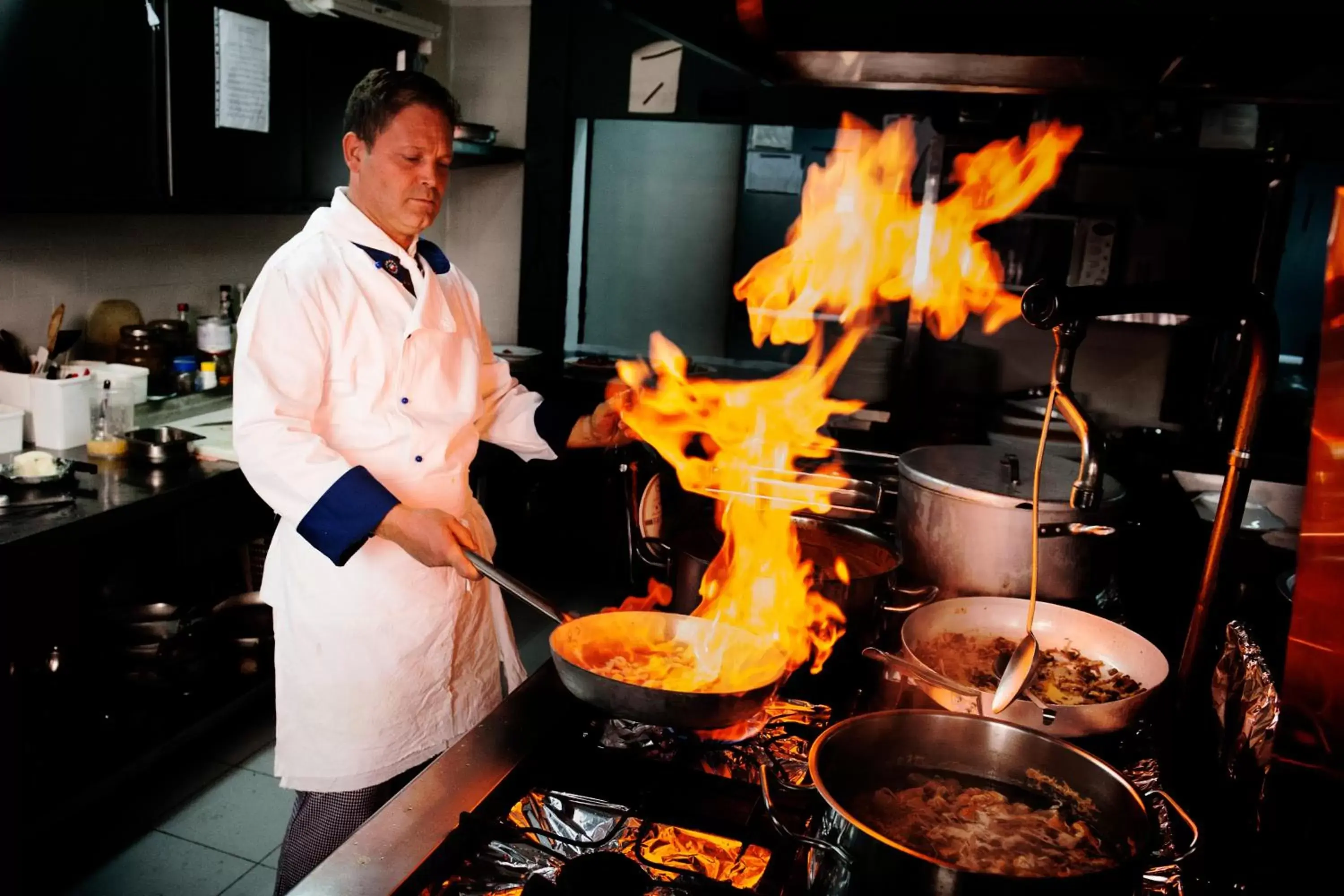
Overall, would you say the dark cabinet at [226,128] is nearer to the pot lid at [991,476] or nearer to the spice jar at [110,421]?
the spice jar at [110,421]

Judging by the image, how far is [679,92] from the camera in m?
4.82

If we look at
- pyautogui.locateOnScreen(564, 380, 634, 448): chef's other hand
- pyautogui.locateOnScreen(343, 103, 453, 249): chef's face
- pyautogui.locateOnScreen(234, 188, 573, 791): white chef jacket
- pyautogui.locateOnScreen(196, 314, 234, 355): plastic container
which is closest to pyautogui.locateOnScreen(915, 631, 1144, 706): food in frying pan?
pyautogui.locateOnScreen(564, 380, 634, 448): chef's other hand

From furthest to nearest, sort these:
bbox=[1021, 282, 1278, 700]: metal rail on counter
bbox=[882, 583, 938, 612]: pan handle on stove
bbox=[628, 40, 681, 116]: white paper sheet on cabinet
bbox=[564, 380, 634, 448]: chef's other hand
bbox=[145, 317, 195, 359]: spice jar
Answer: bbox=[628, 40, 681, 116]: white paper sheet on cabinet < bbox=[145, 317, 195, 359]: spice jar < bbox=[564, 380, 634, 448]: chef's other hand < bbox=[882, 583, 938, 612]: pan handle on stove < bbox=[1021, 282, 1278, 700]: metal rail on counter

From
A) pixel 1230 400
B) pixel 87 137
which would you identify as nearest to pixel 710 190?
pixel 1230 400

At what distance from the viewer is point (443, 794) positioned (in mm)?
1243

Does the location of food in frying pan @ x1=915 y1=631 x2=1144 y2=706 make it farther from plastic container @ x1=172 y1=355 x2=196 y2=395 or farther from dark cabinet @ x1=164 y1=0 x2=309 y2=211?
plastic container @ x1=172 y1=355 x2=196 y2=395

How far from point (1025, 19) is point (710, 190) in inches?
205

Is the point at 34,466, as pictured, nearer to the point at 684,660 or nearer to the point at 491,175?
the point at 684,660

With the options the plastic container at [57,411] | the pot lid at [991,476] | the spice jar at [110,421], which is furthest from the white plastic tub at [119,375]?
the pot lid at [991,476]

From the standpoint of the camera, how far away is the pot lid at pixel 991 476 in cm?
178

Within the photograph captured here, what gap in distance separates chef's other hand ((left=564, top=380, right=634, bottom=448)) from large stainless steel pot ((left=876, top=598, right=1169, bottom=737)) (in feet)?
2.79

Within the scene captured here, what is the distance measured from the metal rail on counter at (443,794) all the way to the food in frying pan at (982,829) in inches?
18.5

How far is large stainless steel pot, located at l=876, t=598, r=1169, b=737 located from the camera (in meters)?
1.35

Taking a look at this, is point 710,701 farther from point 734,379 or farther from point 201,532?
point 734,379
